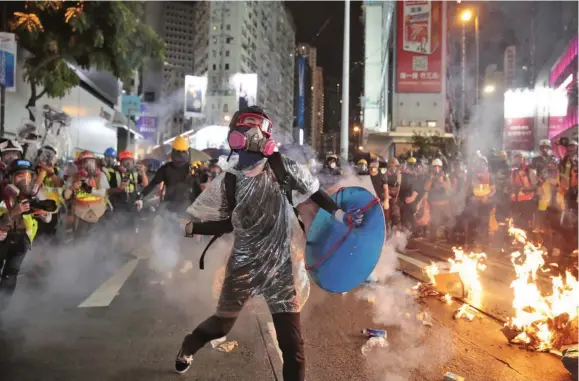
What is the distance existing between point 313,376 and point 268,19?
13420cm

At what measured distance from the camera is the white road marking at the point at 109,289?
582 centimetres

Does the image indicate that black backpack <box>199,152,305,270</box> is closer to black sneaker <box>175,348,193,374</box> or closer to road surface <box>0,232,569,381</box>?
road surface <box>0,232,569,381</box>

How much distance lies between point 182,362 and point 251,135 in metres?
1.79

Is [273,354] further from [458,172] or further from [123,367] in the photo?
[458,172]

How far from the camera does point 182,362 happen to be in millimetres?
3625

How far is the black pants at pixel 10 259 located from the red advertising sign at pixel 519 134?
140 feet

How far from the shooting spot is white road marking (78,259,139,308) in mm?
5816

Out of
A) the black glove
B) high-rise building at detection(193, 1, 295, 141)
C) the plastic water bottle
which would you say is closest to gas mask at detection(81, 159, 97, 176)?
the black glove

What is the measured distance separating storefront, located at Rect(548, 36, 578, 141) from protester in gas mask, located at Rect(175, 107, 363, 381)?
26.8 m

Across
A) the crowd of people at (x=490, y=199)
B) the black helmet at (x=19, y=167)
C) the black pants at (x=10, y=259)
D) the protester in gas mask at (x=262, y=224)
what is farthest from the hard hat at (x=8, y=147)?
the protester in gas mask at (x=262, y=224)

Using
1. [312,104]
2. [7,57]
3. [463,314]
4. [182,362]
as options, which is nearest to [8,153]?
[7,57]

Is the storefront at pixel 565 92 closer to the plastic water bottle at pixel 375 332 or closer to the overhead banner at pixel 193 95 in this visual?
the plastic water bottle at pixel 375 332

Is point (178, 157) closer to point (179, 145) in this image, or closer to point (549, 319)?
point (179, 145)

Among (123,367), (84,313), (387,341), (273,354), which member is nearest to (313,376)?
(273,354)
